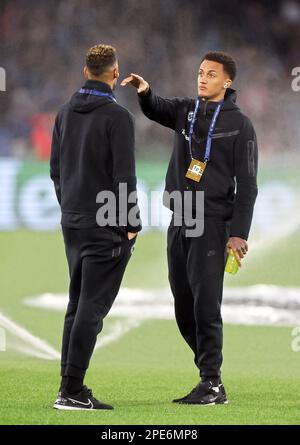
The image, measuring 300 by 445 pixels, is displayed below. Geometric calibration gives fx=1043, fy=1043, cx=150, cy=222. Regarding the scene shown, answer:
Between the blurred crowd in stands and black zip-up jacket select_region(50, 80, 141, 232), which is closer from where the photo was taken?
black zip-up jacket select_region(50, 80, 141, 232)

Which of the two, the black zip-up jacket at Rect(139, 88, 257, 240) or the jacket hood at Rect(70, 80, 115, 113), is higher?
the jacket hood at Rect(70, 80, 115, 113)

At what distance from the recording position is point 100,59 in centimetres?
394

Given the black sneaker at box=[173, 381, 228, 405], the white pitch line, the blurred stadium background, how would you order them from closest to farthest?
the black sneaker at box=[173, 381, 228, 405], the blurred stadium background, the white pitch line

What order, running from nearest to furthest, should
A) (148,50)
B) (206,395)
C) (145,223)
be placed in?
(206,395) < (145,223) < (148,50)

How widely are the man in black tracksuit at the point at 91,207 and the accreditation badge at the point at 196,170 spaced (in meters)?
0.43

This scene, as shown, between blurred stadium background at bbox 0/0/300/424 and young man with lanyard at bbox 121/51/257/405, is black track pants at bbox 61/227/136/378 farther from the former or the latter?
young man with lanyard at bbox 121/51/257/405

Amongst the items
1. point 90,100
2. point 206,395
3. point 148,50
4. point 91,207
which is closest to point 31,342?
point 206,395

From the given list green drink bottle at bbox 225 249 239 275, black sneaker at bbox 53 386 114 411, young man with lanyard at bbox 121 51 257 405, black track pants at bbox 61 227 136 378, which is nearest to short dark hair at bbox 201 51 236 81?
young man with lanyard at bbox 121 51 257 405

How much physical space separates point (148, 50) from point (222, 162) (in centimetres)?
521

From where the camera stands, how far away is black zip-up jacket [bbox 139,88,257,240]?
167 inches

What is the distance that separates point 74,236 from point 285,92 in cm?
564

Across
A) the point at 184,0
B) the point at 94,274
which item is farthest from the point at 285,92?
the point at 94,274

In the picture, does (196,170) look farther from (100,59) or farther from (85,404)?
(85,404)

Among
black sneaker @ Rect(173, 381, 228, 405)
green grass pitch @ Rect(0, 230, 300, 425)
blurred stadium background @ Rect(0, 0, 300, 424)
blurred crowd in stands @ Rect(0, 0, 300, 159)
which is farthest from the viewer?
blurred crowd in stands @ Rect(0, 0, 300, 159)
